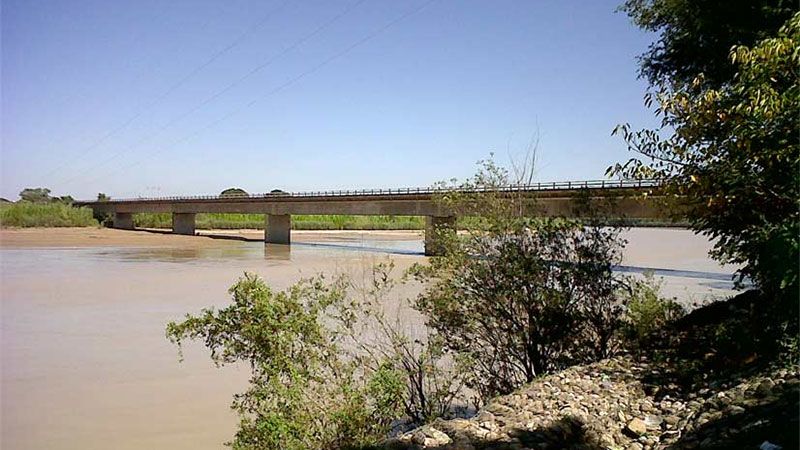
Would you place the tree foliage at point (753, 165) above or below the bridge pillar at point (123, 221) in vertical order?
above

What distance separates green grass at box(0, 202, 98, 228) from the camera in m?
72.8

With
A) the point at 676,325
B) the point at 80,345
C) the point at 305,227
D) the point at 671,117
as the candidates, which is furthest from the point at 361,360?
the point at 305,227

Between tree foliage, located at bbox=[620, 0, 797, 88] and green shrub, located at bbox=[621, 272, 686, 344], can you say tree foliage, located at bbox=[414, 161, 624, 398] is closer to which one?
green shrub, located at bbox=[621, 272, 686, 344]

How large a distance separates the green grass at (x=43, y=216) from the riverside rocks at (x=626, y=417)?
7853cm

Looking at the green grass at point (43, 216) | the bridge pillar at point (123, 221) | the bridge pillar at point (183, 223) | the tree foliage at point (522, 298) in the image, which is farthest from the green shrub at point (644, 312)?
the bridge pillar at point (123, 221)

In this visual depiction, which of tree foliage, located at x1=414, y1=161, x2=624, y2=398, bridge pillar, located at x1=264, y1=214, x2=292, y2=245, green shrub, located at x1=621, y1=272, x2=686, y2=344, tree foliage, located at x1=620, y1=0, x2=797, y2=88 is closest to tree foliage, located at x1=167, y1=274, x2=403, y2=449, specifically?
tree foliage, located at x1=414, y1=161, x2=624, y2=398

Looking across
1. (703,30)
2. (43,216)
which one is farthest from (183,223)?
(703,30)

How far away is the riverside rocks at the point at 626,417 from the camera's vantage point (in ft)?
15.3

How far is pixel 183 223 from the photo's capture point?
72938mm

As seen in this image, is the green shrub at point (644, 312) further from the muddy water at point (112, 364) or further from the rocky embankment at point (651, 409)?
the muddy water at point (112, 364)

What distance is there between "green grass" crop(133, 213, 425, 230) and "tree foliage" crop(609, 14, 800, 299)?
8044 cm

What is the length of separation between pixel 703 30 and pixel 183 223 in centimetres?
6972

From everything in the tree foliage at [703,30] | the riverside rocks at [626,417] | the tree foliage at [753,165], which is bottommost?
the riverside rocks at [626,417]

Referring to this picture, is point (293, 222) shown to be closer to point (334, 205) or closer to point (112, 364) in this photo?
point (334, 205)
